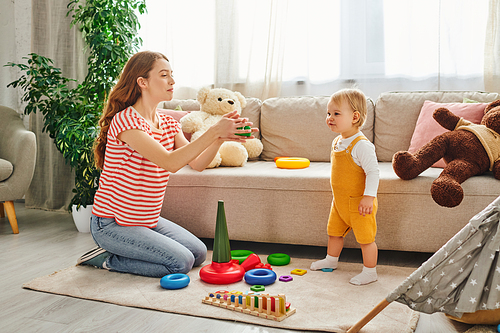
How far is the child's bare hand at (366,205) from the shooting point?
63.5 inches

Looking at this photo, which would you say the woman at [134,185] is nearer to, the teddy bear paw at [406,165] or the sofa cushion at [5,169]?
the teddy bear paw at [406,165]

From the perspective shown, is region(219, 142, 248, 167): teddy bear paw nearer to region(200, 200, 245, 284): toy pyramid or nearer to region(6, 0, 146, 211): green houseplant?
region(200, 200, 245, 284): toy pyramid

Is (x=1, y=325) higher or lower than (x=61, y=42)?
lower

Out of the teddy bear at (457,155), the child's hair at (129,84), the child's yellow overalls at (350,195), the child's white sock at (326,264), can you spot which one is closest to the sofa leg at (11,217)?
the child's hair at (129,84)

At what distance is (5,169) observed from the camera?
2.60 metres

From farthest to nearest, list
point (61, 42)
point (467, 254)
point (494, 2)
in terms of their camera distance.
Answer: point (61, 42), point (494, 2), point (467, 254)

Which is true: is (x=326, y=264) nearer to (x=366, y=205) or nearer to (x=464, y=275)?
(x=366, y=205)

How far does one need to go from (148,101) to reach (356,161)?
91 centimetres

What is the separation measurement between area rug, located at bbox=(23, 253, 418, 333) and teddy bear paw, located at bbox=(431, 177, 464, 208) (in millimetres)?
339

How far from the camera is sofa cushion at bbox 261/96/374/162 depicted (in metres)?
2.54

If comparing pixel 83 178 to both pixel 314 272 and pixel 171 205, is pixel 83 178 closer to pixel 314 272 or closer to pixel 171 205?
pixel 171 205

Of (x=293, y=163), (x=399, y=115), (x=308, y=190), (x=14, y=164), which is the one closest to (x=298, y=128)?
(x=293, y=163)

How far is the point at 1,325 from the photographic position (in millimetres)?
1359

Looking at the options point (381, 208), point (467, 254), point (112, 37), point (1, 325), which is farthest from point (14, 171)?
point (467, 254)
